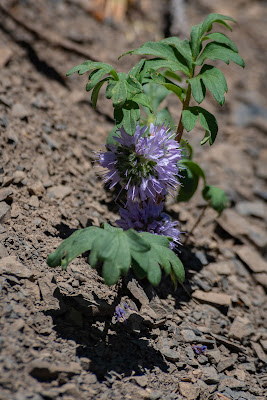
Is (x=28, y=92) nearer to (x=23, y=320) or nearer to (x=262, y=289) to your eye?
(x=23, y=320)

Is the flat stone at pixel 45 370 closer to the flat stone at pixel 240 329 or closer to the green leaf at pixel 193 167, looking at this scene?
the flat stone at pixel 240 329

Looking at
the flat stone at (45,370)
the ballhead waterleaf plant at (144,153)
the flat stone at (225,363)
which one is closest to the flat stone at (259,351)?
the flat stone at (225,363)

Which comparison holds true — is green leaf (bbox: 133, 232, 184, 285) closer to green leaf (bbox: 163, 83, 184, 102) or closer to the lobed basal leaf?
the lobed basal leaf

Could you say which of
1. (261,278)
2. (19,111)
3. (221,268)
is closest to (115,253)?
(221,268)

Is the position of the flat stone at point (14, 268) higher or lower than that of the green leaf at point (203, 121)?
lower

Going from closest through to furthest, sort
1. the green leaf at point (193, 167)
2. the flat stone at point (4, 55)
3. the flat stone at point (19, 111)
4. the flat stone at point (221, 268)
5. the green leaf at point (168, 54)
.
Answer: the green leaf at point (168, 54), the green leaf at point (193, 167), the flat stone at point (221, 268), the flat stone at point (19, 111), the flat stone at point (4, 55)

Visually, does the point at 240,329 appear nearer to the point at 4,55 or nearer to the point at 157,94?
the point at 157,94

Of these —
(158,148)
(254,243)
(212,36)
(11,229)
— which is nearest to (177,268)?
(158,148)
